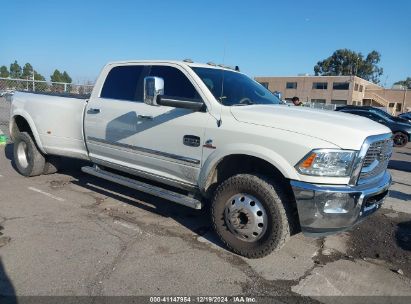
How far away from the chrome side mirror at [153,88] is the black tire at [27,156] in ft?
11.4

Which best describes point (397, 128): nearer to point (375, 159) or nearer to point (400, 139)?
point (400, 139)

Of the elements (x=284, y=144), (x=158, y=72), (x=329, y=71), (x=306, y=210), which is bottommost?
(x=306, y=210)

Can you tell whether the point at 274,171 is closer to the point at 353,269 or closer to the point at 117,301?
the point at 353,269

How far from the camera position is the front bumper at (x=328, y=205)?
3.53m

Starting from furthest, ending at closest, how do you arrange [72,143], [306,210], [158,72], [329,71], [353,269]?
1. [329,71]
2. [72,143]
3. [158,72]
4. [353,269]
5. [306,210]

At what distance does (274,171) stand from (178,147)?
1176 mm

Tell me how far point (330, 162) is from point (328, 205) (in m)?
0.40

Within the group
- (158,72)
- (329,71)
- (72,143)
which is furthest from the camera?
(329,71)

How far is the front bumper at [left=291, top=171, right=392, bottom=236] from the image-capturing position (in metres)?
3.53

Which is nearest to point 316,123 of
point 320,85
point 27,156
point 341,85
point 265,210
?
point 265,210

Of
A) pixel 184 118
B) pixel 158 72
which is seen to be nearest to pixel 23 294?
pixel 184 118

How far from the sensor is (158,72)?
506 cm

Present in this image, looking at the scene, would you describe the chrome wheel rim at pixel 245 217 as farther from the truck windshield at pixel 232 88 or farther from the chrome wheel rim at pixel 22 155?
the chrome wheel rim at pixel 22 155

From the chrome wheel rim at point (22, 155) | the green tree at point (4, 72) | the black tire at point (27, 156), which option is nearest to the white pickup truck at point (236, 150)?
the black tire at point (27, 156)
